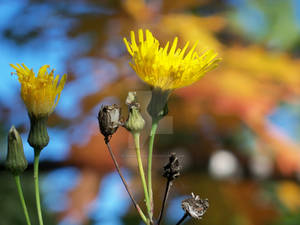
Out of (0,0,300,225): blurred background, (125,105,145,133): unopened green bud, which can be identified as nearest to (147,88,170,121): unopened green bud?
(125,105,145,133): unopened green bud

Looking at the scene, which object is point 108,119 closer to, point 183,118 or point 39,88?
point 39,88

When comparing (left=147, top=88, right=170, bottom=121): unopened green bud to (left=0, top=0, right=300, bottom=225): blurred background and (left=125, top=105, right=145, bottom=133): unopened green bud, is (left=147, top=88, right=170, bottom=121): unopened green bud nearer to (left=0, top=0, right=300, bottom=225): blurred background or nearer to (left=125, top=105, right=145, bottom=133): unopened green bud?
(left=125, top=105, right=145, bottom=133): unopened green bud

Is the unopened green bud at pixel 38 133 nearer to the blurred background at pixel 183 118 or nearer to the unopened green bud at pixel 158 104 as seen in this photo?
the unopened green bud at pixel 158 104

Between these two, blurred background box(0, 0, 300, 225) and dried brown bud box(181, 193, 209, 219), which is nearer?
dried brown bud box(181, 193, 209, 219)

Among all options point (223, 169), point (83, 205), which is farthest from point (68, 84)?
point (223, 169)

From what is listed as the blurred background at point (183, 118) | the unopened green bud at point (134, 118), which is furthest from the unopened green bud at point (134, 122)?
the blurred background at point (183, 118)

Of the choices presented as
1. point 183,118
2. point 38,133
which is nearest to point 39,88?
point 38,133
